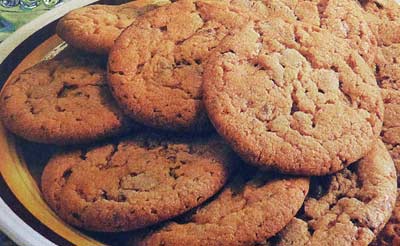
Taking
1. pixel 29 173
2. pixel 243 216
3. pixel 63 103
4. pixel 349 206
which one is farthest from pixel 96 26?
pixel 349 206

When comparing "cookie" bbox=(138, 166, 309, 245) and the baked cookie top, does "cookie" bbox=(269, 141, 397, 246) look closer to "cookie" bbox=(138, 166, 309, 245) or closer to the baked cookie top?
"cookie" bbox=(138, 166, 309, 245)

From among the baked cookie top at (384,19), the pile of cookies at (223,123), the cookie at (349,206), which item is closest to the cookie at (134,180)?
the pile of cookies at (223,123)

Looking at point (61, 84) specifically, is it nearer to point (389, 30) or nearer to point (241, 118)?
point (241, 118)

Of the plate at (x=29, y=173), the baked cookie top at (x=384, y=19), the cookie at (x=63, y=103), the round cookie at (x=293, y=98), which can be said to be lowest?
the plate at (x=29, y=173)

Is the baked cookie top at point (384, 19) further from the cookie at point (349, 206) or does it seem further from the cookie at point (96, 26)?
the cookie at point (96, 26)

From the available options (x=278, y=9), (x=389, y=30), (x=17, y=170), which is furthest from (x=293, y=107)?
(x=17, y=170)
